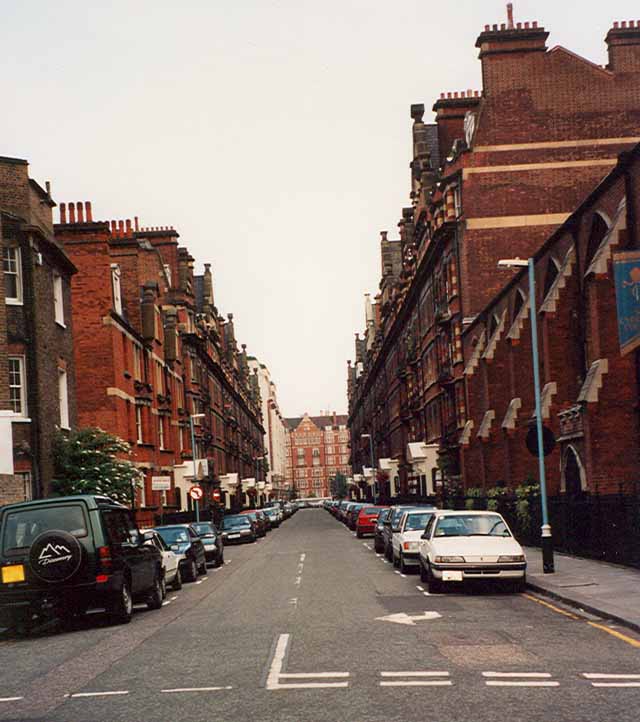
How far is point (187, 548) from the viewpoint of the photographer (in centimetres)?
2656

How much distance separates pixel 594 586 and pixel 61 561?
939cm

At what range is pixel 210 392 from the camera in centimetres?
8450

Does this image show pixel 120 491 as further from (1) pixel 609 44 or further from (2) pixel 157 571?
(1) pixel 609 44

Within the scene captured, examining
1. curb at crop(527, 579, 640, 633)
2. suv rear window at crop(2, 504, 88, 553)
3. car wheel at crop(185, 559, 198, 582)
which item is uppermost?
suv rear window at crop(2, 504, 88, 553)

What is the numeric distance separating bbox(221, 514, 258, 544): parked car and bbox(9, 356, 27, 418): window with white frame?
21.9 m

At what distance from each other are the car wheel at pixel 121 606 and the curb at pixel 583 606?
7.16 meters

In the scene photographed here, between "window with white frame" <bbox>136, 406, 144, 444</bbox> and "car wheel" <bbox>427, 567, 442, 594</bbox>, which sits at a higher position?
"window with white frame" <bbox>136, 406, 144, 444</bbox>

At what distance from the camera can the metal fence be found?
2244cm

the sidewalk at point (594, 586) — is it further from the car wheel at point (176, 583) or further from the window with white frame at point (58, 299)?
the window with white frame at point (58, 299)

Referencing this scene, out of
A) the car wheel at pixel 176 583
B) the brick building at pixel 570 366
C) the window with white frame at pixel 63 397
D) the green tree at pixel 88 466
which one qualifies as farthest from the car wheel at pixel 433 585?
the window with white frame at pixel 63 397

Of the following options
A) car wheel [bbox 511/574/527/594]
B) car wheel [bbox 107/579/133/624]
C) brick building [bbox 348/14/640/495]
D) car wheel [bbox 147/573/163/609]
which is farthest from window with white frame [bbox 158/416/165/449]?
car wheel [bbox 107/579/133/624]

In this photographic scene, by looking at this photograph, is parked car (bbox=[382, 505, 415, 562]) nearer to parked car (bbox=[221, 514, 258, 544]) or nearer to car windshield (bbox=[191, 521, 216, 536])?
car windshield (bbox=[191, 521, 216, 536])

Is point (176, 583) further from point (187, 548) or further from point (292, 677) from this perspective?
point (292, 677)

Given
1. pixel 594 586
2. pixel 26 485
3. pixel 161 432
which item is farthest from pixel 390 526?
pixel 161 432
